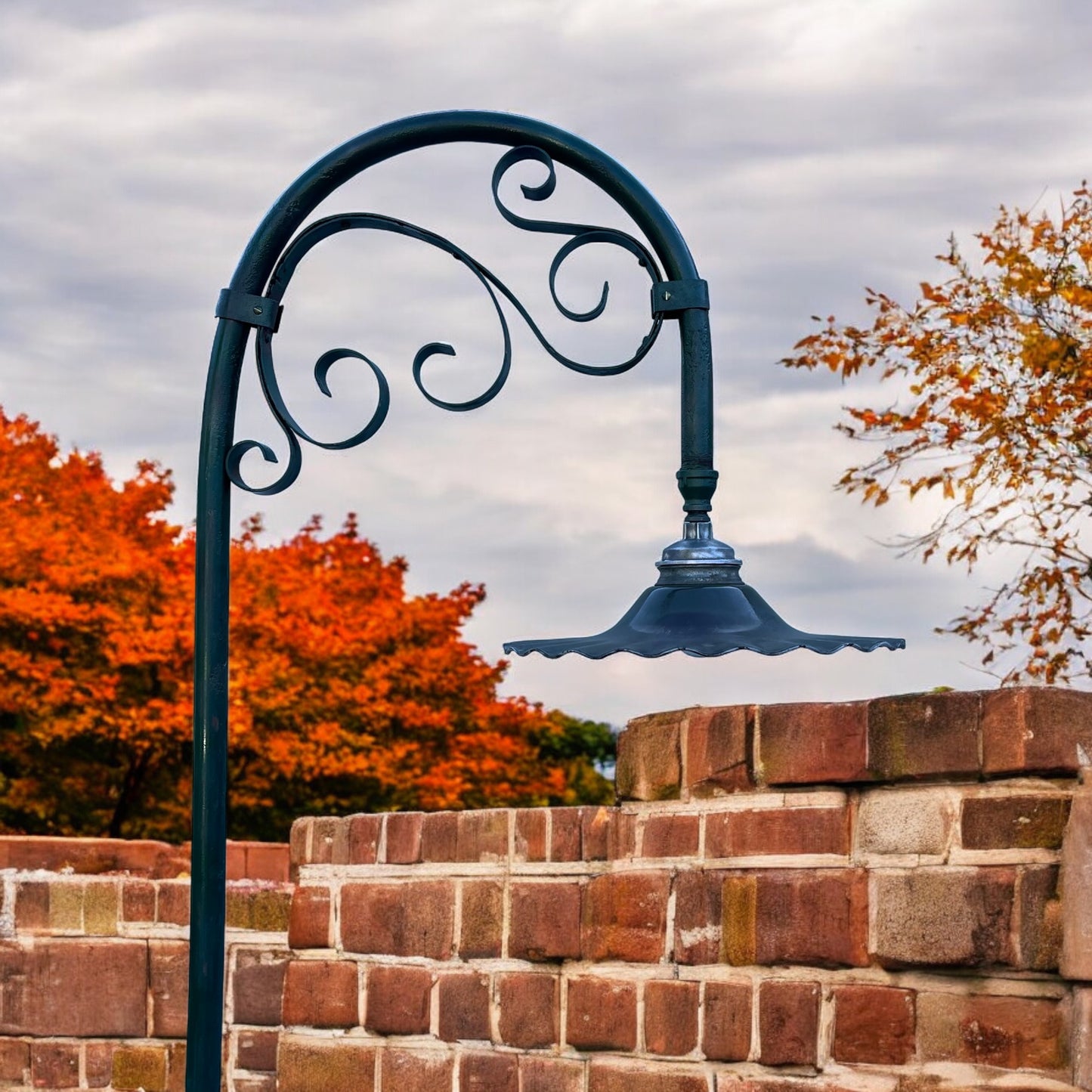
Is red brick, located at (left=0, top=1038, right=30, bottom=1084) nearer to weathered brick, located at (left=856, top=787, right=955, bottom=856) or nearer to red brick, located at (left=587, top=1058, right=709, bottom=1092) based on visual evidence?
red brick, located at (left=587, top=1058, right=709, bottom=1092)

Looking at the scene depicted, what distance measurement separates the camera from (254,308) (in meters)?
5.04

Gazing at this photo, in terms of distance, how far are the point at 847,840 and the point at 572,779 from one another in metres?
18.2

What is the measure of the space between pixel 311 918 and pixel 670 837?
161 centimetres

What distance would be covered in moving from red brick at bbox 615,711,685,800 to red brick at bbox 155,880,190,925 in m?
2.80

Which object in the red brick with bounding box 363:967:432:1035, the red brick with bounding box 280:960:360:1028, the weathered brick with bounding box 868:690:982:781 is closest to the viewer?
the weathered brick with bounding box 868:690:982:781

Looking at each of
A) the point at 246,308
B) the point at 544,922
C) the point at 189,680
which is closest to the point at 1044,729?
the point at 544,922

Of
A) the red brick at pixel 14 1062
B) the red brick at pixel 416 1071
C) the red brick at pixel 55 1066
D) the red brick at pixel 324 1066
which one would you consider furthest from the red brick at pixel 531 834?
the red brick at pixel 14 1062

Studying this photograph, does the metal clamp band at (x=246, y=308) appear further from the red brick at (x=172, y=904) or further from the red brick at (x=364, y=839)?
the red brick at (x=172, y=904)

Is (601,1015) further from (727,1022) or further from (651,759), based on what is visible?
(651,759)

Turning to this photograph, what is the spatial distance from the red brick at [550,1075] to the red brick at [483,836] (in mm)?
560

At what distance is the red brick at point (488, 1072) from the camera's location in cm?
502

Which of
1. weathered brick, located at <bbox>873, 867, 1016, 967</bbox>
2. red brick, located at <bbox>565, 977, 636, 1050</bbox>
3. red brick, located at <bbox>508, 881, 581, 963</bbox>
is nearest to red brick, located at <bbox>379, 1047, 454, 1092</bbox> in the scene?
red brick, located at <bbox>508, 881, 581, 963</bbox>

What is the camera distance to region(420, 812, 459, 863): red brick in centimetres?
539

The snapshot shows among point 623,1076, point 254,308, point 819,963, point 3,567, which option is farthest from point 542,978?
point 3,567
